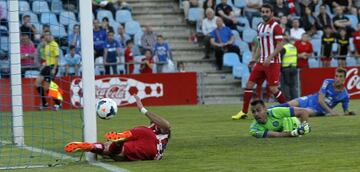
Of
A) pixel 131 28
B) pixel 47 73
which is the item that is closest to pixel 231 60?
pixel 131 28

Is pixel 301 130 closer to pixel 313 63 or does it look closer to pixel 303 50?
pixel 303 50

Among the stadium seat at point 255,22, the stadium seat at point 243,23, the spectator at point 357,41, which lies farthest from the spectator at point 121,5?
the spectator at point 357,41

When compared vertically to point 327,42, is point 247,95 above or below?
below

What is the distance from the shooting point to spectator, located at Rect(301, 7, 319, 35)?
31.0 meters

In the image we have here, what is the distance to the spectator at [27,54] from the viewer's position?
20659 mm

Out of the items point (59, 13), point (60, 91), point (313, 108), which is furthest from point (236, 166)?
point (60, 91)

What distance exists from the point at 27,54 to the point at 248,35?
10.1m

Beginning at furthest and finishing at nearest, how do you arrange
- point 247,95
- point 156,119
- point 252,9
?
point 252,9, point 247,95, point 156,119

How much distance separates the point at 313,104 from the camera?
19312 mm

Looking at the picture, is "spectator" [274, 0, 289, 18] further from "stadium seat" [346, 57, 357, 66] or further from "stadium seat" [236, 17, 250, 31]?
"stadium seat" [346, 57, 357, 66]

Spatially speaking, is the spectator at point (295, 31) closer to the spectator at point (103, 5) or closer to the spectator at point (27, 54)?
the spectator at point (103, 5)

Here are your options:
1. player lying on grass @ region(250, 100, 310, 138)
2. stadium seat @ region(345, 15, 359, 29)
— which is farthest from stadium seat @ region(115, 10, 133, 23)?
player lying on grass @ region(250, 100, 310, 138)

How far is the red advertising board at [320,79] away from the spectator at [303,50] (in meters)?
0.40

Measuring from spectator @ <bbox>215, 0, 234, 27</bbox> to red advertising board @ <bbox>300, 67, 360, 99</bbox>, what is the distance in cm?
372
